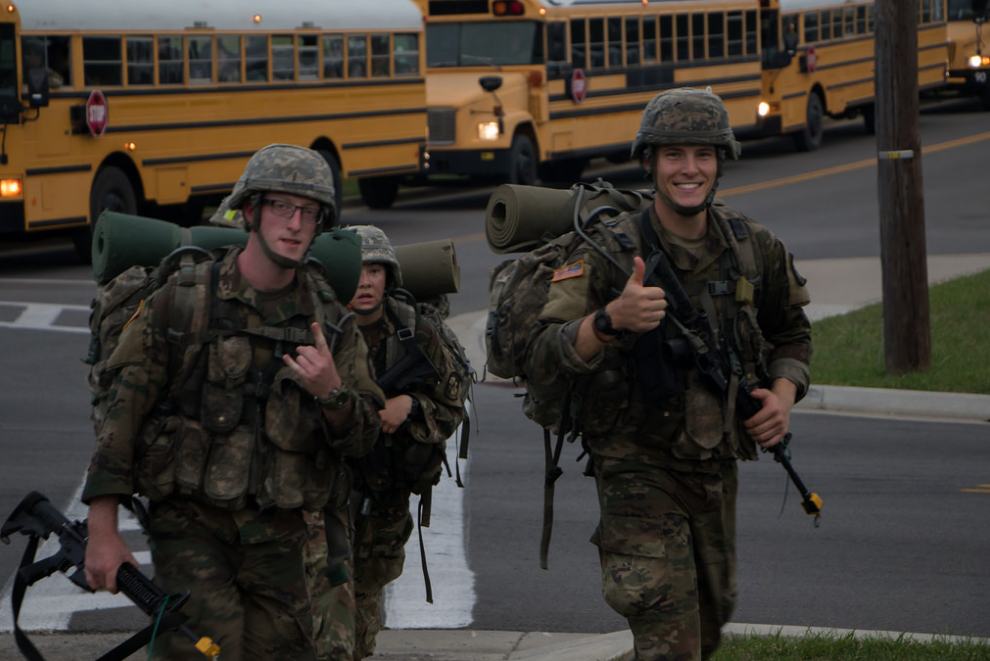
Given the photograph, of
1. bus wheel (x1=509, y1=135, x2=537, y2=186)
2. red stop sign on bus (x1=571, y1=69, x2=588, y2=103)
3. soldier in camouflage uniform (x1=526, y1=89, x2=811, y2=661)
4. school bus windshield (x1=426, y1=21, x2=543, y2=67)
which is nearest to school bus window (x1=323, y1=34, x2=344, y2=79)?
school bus windshield (x1=426, y1=21, x2=543, y2=67)

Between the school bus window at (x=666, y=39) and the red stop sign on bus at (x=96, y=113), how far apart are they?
11.1 meters

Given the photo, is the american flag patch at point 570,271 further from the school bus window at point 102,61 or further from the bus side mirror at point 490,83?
the bus side mirror at point 490,83

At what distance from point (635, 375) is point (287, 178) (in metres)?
1.16

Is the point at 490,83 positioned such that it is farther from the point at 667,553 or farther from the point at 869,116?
the point at 667,553

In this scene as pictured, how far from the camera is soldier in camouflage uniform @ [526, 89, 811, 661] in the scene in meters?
4.42

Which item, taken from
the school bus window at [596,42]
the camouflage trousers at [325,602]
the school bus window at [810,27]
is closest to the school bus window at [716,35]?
the school bus window at [596,42]

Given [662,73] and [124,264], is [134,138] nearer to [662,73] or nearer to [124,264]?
[662,73]

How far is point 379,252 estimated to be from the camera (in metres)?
5.31

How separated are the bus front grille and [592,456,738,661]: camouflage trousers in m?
17.7

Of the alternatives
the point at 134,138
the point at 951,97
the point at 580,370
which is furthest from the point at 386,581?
the point at 951,97

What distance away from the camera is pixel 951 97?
3969 centimetres

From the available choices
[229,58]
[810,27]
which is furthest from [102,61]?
[810,27]

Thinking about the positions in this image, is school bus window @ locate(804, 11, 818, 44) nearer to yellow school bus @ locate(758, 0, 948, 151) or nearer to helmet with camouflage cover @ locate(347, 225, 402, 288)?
yellow school bus @ locate(758, 0, 948, 151)

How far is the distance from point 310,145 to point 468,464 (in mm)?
11925
